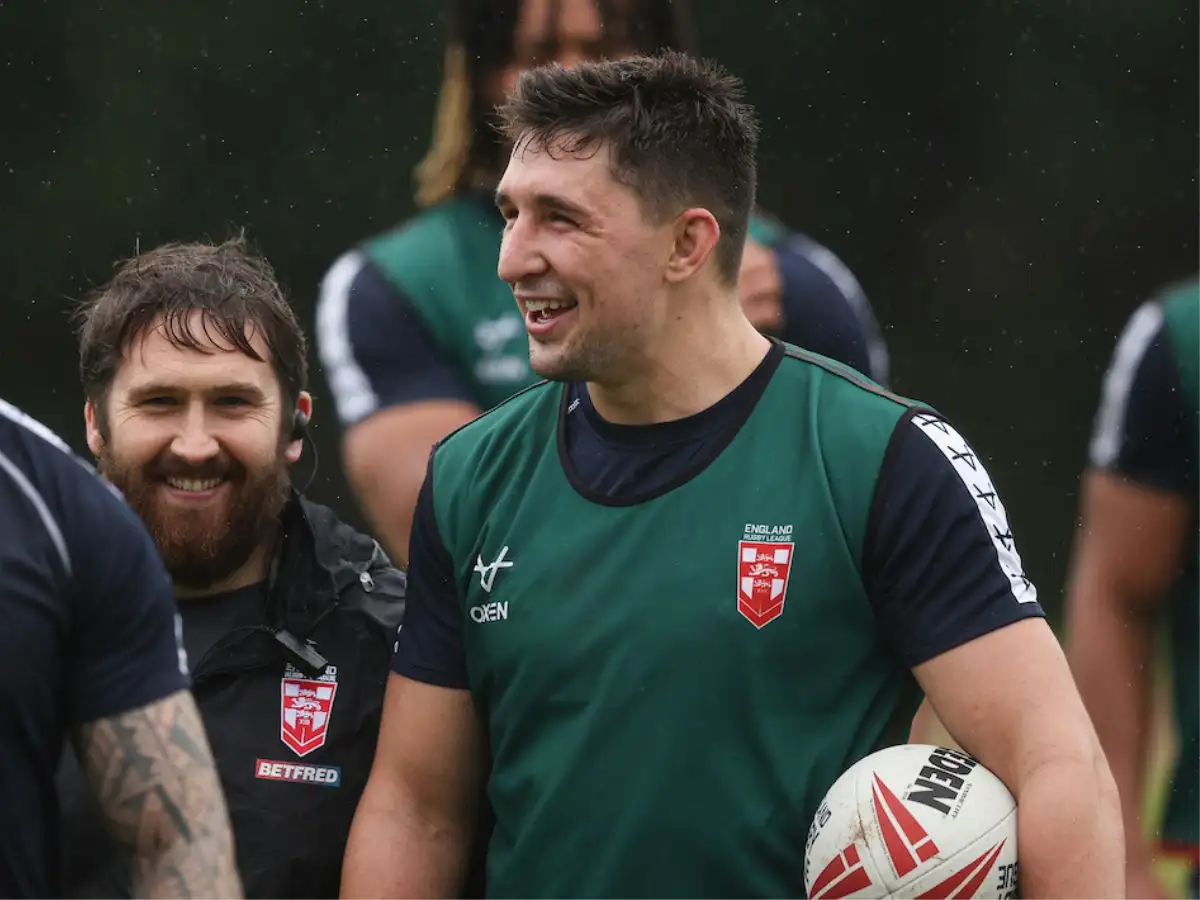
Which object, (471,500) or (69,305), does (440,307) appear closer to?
(471,500)

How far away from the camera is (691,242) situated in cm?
354

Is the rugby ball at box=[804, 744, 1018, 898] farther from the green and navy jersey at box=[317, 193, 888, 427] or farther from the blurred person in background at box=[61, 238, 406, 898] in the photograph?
the green and navy jersey at box=[317, 193, 888, 427]

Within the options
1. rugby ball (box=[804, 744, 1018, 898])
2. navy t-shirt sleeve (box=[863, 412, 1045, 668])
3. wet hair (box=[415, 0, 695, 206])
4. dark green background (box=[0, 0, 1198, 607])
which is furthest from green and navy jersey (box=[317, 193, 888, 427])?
dark green background (box=[0, 0, 1198, 607])

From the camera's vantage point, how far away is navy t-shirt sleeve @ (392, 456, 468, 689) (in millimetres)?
3564

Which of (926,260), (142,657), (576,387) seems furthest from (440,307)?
(926,260)

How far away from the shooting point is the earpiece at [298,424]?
400cm

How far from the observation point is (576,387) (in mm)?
3648

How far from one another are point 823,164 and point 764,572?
183 inches

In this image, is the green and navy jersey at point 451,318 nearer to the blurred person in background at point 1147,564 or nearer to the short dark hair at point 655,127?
the blurred person in background at point 1147,564

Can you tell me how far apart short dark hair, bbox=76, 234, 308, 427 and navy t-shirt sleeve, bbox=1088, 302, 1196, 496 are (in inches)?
75.7

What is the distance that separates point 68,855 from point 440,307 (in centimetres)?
213

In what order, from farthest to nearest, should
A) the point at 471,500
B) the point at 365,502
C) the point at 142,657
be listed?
the point at 365,502
the point at 471,500
the point at 142,657

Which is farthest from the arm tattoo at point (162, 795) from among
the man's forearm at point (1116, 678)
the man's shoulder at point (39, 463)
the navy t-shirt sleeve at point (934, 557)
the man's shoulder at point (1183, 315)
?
the man's shoulder at point (1183, 315)

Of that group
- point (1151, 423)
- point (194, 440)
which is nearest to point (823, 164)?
point (1151, 423)
